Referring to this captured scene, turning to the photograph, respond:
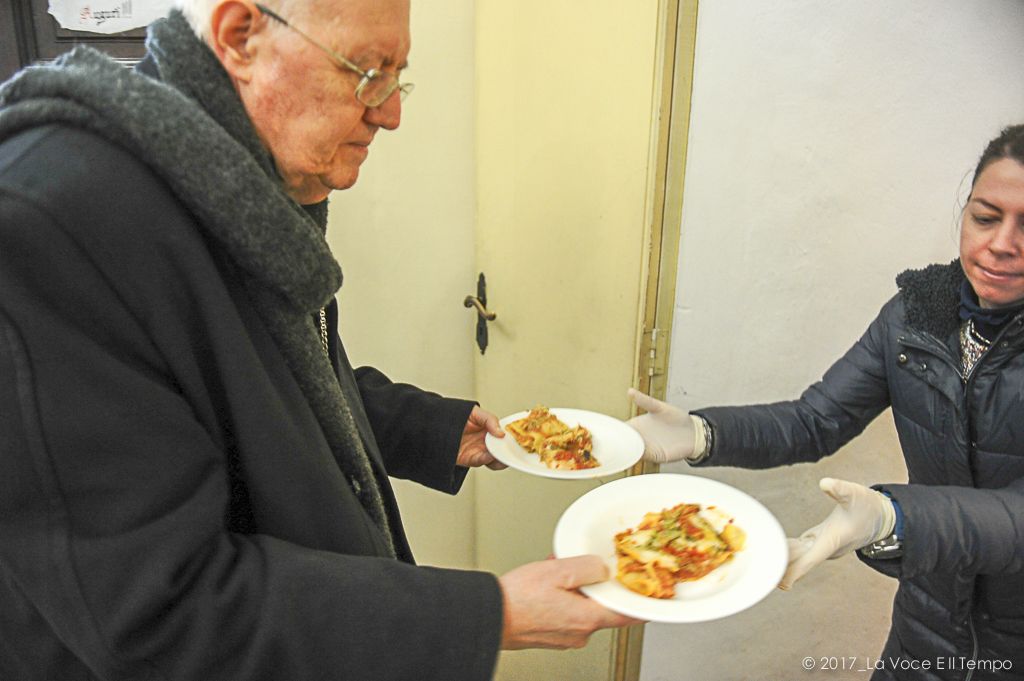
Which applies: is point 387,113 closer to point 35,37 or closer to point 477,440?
point 477,440

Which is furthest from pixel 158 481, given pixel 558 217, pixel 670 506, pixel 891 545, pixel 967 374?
pixel 558 217

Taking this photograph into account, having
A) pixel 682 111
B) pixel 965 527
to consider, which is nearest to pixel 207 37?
pixel 682 111

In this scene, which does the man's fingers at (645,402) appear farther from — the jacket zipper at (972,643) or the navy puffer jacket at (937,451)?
the jacket zipper at (972,643)

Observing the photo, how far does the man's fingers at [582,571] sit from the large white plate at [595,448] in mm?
344

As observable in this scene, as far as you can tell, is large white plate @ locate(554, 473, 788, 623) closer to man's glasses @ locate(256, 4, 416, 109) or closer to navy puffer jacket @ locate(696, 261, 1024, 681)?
navy puffer jacket @ locate(696, 261, 1024, 681)

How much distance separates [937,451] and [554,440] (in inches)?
31.0

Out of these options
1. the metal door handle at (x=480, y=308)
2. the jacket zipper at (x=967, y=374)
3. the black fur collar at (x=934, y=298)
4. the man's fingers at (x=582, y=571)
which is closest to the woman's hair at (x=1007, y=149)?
the black fur collar at (x=934, y=298)

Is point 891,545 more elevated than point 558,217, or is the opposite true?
point 558,217

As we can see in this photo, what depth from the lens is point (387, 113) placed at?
3.47 feet

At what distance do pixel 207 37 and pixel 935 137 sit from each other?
1.52 meters

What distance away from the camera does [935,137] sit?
158 cm

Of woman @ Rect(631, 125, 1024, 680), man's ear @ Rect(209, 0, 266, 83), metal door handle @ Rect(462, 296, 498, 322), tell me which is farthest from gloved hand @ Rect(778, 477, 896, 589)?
metal door handle @ Rect(462, 296, 498, 322)

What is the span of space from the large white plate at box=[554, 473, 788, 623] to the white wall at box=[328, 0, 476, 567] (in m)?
1.25

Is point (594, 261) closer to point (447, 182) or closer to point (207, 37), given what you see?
point (447, 182)
